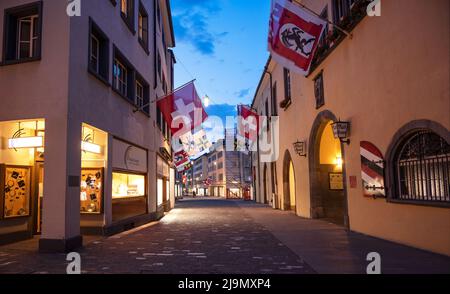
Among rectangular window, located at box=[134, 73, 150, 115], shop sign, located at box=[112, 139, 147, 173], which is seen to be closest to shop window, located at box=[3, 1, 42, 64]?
shop sign, located at box=[112, 139, 147, 173]

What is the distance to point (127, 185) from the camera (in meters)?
14.8

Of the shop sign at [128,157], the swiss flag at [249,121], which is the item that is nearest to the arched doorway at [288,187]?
the swiss flag at [249,121]

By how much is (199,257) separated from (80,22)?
7297mm

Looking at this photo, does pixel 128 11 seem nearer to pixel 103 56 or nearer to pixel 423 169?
pixel 103 56

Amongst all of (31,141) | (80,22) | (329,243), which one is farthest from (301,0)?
(31,141)

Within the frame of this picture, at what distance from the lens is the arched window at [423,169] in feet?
25.5

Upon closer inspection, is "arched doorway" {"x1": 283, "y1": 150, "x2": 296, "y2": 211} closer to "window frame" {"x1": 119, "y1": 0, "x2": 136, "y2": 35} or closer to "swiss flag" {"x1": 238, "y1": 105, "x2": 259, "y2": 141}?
"swiss flag" {"x1": 238, "y1": 105, "x2": 259, "y2": 141}

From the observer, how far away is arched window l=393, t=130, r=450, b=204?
25.5 ft

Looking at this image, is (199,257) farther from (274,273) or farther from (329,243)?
(329,243)

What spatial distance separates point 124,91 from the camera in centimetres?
1530

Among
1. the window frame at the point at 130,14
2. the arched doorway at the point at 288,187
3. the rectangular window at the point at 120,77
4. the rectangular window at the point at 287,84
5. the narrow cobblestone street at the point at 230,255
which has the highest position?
the window frame at the point at 130,14

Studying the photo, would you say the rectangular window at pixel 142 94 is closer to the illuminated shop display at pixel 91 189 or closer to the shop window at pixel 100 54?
the shop window at pixel 100 54

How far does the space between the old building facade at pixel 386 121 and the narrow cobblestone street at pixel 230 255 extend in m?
0.86
